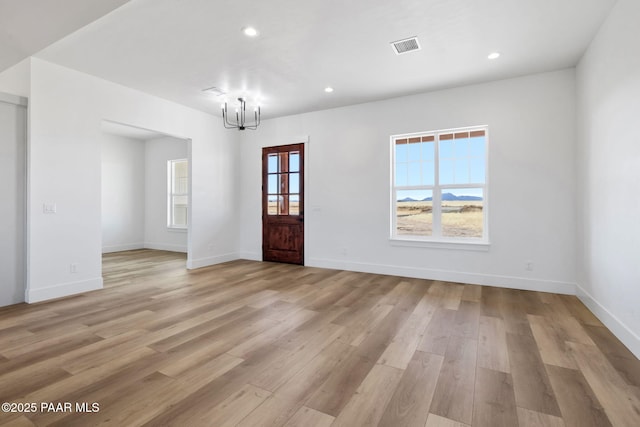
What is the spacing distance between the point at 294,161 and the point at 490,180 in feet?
11.5

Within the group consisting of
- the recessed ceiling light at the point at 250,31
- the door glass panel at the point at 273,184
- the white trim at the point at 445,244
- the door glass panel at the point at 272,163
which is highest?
the recessed ceiling light at the point at 250,31

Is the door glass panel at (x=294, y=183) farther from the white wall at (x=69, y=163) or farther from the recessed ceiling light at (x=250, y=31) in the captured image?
the recessed ceiling light at (x=250, y=31)

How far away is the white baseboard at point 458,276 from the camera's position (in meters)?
4.07

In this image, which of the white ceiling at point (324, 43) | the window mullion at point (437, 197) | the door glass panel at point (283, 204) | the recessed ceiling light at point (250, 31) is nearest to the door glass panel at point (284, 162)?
the door glass panel at point (283, 204)

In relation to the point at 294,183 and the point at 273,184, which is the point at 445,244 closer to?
the point at 294,183

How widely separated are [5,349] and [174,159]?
6194mm

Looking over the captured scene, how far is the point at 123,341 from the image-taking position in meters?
2.59

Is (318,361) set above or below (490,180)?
below

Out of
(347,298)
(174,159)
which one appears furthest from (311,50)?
(174,159)

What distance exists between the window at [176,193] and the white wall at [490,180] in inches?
128

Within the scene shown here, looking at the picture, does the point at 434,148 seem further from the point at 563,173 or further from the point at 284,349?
the point at 284,349

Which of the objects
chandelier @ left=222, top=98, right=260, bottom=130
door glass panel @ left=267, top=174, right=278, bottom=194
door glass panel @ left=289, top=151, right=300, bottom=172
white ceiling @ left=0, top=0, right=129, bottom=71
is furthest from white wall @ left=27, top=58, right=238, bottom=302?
door glass panel @ left=289, top=151, right=300, bottom=172

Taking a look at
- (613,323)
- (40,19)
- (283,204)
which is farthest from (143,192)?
(613,323)

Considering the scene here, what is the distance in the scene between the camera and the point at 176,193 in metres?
8.12
